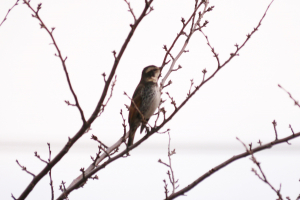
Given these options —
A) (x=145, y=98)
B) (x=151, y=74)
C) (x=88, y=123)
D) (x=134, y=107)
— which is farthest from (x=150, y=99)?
(x=88, y=123)

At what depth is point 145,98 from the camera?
23.9 feet

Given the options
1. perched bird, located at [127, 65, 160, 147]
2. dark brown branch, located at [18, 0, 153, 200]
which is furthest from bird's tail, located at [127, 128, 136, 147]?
dark brown branch, located at [18, 0, 153, 200]

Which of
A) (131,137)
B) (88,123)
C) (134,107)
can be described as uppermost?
(134,107)

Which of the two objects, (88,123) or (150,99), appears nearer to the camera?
(88,123)

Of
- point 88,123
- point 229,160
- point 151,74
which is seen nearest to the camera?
point 229,160

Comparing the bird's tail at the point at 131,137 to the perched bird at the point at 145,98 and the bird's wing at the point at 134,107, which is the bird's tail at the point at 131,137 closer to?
the perched bird at the point at 145,98

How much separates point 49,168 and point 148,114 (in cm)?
342

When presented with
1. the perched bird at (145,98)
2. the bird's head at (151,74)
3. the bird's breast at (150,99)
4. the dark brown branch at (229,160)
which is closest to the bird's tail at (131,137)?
the perched bird at (145,98)

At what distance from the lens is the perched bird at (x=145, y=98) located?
23.0ft

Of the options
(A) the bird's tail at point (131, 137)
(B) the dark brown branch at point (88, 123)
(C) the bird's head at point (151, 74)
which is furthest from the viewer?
(C) the bird's head at point (151, 74)

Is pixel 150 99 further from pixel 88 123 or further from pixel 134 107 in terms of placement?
pixel 88 123

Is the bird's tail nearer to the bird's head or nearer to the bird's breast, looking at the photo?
the bird's breast

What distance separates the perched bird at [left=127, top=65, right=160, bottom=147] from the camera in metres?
7.01

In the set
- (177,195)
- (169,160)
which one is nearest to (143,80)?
(169,160)
